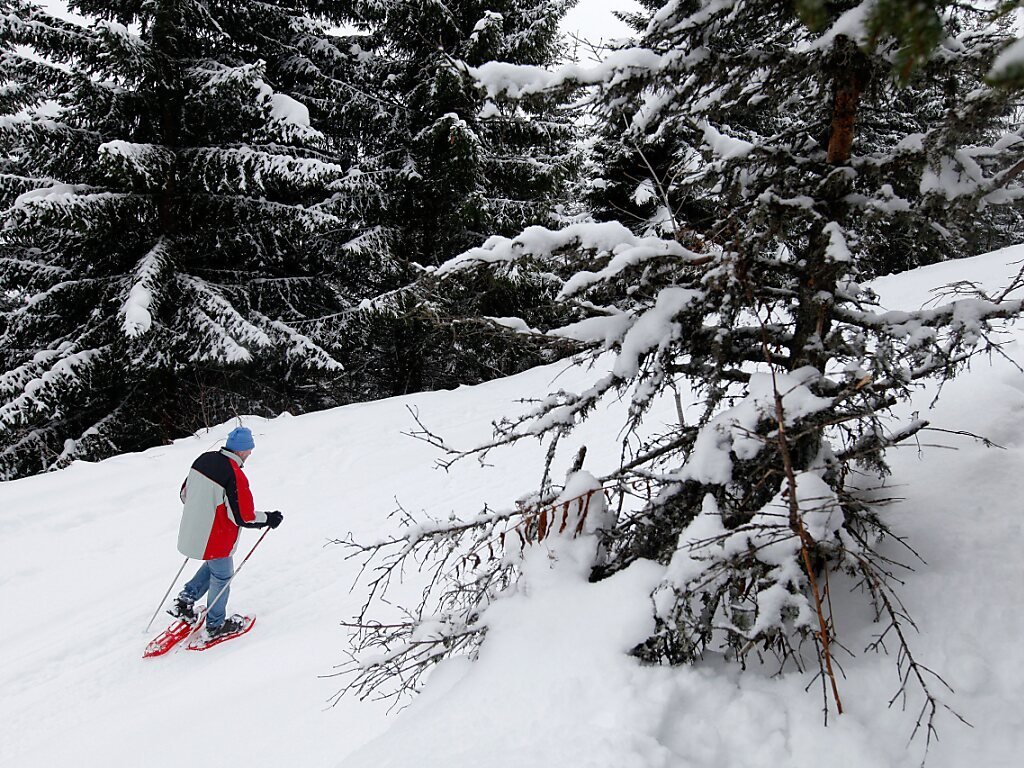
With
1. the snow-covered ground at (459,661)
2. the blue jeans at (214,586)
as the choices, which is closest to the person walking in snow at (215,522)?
the blue jeans at (214,586)

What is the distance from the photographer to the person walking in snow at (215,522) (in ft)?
18.2

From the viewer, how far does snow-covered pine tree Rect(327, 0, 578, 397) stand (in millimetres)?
11562

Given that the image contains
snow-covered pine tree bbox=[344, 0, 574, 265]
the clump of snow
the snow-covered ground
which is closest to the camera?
the snow-covered ground

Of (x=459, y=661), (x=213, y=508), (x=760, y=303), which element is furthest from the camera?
(x=213, y=508)

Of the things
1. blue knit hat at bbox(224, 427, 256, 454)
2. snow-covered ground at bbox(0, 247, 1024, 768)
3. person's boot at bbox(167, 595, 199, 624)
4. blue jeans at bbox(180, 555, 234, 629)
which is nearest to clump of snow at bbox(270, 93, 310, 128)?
snow-covered ground at bbox(0, 247, 1024, 768)

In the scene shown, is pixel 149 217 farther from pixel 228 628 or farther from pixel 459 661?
pixel 459 661

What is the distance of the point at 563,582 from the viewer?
120 inches

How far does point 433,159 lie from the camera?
477 inches

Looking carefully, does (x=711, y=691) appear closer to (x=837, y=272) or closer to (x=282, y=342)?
(x=837, y=272)

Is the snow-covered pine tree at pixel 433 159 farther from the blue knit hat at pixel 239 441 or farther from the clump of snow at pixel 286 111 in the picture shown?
the blue knit hat at pixel 239 441

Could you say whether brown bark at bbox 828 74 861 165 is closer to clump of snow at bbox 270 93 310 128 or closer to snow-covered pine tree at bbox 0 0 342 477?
snow-covered pine tree at bbox 0 0 342 477

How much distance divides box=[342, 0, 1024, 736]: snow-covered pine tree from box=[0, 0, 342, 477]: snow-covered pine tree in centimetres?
849

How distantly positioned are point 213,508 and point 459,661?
3515 millimetres

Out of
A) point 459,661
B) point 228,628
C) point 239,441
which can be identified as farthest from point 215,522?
point 459,661
